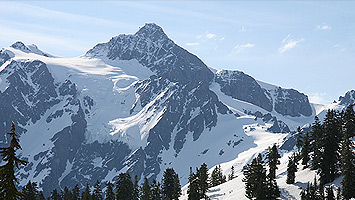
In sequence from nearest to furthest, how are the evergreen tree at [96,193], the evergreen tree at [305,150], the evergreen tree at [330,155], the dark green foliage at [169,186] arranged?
the evergreen tree at [330,155], the evergreen tree at [305,150], the evergreen tree at [96,193], the dark green foliage at [169,186]

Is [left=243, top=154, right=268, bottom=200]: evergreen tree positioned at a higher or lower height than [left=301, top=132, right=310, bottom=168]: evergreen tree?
lower

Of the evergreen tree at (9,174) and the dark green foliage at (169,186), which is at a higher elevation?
the evergreen tree at (9,174)

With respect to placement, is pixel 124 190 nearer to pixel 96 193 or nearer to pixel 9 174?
pixel 96 193

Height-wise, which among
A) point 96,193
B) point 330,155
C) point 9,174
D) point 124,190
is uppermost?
point 9,174

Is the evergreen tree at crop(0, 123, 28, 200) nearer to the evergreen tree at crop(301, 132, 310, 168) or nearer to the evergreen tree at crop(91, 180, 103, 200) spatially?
the evergreen tree at crop(91, 180, 103, 200)

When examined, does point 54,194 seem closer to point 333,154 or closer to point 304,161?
point 304,161

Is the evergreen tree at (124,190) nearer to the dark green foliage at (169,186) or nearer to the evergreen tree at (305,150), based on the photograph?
the dark green foliage at (169,186)

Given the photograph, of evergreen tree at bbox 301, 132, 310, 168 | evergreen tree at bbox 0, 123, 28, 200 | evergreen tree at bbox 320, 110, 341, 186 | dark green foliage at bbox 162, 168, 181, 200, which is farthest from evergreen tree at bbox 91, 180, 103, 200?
evergreen tree at bbox 0, 123, 28, 200

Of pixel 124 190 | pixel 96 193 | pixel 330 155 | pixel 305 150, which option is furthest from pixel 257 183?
pixel 96 193

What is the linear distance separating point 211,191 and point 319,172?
30.8m

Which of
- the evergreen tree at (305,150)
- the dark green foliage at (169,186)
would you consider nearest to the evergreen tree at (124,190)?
the dark green foliage at (169,186)

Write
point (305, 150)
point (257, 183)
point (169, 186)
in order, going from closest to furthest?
1. point (257, 183)
2. point (305, 150)
3. point (169, 186)

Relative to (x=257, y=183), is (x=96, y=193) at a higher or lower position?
lower

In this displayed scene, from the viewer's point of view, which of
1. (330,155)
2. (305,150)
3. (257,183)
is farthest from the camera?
(305,150)
